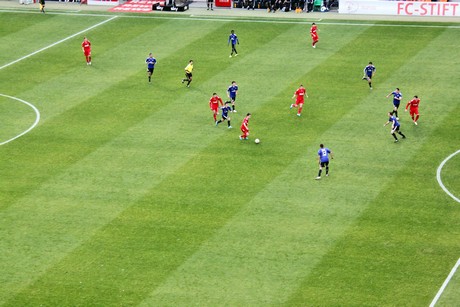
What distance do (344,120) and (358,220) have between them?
531 inches

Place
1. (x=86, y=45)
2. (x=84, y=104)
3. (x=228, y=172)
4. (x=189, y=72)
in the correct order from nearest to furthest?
(x=228, y=172) < (x=84, y=104) < (x=189, y=72) < (x=86, y=45)

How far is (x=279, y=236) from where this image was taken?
1636 inches

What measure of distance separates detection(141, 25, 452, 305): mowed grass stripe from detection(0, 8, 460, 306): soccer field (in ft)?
0.30

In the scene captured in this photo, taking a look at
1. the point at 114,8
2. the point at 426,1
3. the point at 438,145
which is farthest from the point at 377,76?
the point at 114,8

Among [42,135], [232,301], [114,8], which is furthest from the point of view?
[114,8]

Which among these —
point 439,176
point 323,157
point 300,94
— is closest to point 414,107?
point 300,94

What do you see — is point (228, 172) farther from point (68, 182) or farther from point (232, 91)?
point (232, 91)

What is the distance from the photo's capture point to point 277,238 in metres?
41.4

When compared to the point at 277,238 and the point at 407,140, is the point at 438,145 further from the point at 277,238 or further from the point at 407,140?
the point at 277,238

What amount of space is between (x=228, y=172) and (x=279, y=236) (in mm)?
7664

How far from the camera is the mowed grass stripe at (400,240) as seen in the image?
121ft

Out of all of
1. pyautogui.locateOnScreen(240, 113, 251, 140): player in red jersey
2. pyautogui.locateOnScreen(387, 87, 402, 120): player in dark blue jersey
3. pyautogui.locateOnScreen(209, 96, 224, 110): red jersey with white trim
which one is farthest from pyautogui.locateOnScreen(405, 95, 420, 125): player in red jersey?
pyautogui.locateOnScreen(209, 96, 224, 110): red jersey with white trim

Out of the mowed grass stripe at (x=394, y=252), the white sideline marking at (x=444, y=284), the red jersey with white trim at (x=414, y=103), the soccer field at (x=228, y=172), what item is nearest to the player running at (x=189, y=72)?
the soccer field at (x=228, y=172)

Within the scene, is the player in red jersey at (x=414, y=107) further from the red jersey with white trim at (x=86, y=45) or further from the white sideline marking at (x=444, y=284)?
the red jersey with white trim at (x=86, y=45)
